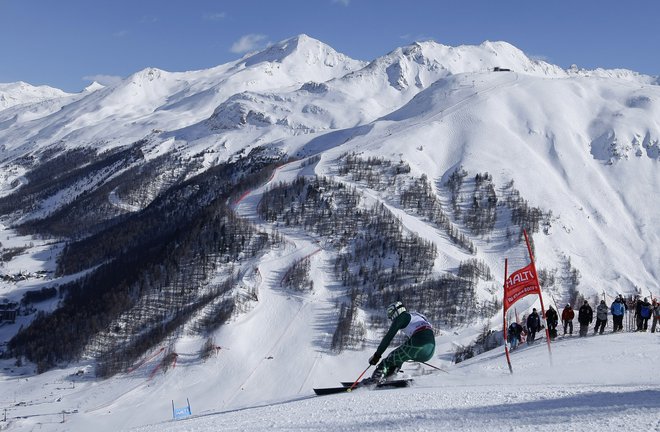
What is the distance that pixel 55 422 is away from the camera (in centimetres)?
7844

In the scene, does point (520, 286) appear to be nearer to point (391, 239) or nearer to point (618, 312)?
point (618, 312)

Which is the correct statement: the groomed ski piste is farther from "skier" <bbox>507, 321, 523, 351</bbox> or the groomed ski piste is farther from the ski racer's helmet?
the ski racer's helmet

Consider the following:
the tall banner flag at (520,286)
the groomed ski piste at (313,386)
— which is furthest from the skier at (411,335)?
the tall banner flag at (520,286)

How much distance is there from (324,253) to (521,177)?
70.5m

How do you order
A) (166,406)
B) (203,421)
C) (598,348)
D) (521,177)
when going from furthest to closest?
1. (521,177)
2. (166,406)
3. (598,348)
4. (203,421)

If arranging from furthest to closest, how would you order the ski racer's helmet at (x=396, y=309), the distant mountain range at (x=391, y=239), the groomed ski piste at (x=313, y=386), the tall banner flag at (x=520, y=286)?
1. the distant mountain range at (x=391, y=239)
2. the tall banner flag at (x=520, y=286)
3. the ski racer's helmet at (x=396, y=309)
4. the groomed ski piste at (x=313, y=386)

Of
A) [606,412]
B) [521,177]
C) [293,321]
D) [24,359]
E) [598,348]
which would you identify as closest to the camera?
[606,412]

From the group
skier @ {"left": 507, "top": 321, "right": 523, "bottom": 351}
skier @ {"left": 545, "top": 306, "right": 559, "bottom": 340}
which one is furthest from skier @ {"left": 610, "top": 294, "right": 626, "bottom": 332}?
skier @ {"left": 507, "top": 321, "right": 523, "bottom": 351}

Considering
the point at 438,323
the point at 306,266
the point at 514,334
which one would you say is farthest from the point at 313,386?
the point at 514,334

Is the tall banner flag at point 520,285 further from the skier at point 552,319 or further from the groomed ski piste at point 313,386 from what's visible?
the skier at point 552,319

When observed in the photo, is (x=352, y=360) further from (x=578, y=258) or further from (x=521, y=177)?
(x=521, y=177)

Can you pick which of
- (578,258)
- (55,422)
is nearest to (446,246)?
(578,258)

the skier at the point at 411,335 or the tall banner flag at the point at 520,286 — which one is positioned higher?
the tall banner flag at the point at 520,286

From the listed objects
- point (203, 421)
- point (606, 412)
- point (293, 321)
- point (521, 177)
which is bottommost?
point (293, 321)
